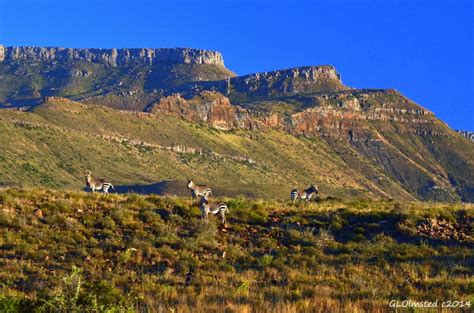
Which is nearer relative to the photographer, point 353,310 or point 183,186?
point 353,310

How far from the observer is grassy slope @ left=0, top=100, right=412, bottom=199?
97000mm

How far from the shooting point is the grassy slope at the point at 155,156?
9700cm

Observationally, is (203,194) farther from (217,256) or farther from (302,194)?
(217,256)

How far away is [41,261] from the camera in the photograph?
1738 cm

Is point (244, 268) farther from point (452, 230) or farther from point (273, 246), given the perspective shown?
point (452, 230)

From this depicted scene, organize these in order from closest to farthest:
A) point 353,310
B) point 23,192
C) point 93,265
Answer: point 353,310 → point 93,265 → point 23,192

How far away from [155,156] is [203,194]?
102 meters

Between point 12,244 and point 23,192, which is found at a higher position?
point 23,192

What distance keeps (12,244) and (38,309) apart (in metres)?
9.51

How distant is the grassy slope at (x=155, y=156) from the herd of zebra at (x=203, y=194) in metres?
51.8

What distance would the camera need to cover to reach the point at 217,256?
18.9m

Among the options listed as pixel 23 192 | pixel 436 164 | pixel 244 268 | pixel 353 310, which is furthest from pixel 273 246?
pixel 436 164

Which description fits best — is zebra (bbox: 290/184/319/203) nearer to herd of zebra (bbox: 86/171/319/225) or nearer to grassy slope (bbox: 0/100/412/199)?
herd of zebra (bbox: 86/171/319/225)

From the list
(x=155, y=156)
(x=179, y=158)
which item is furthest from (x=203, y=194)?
(x=179, y=158)
